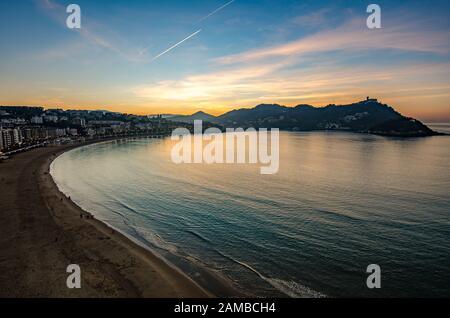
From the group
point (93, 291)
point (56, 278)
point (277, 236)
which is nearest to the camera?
point (93, 291)

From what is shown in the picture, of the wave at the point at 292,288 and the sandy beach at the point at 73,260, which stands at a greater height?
the sandy beach at the point at 73,260

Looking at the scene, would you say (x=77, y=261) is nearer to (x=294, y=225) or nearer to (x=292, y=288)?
(x=292, y=288)

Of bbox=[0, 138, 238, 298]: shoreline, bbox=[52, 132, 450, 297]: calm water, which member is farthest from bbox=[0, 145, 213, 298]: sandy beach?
bbox=[52, 132, 450, 297]: calm water

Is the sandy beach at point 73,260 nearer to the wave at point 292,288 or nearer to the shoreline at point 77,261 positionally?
the shoreline at point 77,261

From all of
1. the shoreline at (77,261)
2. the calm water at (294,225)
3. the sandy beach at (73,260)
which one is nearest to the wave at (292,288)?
the calm water at (294,225)
